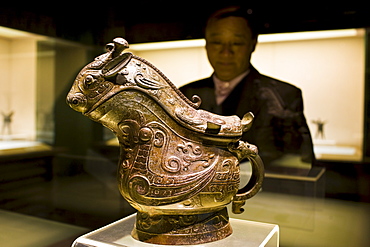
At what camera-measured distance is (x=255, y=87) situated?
6.61 feet

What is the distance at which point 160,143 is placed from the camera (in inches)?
46.2

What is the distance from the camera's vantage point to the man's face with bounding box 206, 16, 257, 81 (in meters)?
1.98

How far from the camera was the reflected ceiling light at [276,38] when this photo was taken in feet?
6.38

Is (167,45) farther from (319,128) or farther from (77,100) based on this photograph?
(77,100)

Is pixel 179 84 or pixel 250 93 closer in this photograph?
pixel 250 93

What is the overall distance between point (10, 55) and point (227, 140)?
1306 millimetres

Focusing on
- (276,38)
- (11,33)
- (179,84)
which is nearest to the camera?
(11,33)

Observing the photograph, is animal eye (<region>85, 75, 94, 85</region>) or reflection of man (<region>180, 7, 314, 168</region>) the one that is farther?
reflection of man (<region>180, 7, 314, 168</region>)

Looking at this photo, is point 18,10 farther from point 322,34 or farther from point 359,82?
point 359,82

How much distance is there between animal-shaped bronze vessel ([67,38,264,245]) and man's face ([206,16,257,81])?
0.81 m

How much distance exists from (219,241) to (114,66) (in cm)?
63

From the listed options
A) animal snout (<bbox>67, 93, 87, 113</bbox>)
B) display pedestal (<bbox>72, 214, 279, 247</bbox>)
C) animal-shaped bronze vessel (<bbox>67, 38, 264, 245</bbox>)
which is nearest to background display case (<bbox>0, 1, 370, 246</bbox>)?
display pedestal (<bbox>72, 214, 279, 247</bbox>)

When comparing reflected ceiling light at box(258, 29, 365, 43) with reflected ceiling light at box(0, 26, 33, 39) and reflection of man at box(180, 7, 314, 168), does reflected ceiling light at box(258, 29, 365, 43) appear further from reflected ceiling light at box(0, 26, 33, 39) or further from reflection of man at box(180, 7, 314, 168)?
reflected ceiling light at box(0, 26, 33, 39)

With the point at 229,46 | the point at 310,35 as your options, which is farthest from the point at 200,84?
the point at 310,35
